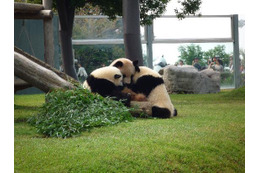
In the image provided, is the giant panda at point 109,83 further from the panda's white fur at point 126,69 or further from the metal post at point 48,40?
the metal post at point 48,40

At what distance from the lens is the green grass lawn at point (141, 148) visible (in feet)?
6.05

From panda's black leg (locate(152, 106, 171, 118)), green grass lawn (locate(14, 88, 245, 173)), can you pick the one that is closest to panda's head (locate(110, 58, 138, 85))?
panda's black leg (locate(152, 106, 171, 118))

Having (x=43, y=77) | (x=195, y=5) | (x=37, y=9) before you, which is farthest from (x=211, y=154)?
(x=195, y=5)

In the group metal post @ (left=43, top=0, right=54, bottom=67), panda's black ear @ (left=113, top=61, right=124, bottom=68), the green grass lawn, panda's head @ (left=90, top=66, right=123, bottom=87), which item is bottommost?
the green grass lawn

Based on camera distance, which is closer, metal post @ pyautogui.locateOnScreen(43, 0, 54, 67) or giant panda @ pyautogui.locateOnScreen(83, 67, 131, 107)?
giant panda @ pyautogui.locateOnScreen(83, 67, 131, 107)

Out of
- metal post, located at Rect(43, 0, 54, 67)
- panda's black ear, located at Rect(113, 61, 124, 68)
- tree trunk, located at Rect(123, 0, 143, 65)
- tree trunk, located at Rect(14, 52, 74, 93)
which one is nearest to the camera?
tree trunk, located at Rect(14, 52, 74, 93)

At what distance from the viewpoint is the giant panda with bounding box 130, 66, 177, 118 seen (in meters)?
3.21

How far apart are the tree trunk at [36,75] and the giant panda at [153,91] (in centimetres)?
59

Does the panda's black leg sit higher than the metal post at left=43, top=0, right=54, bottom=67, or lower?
lower

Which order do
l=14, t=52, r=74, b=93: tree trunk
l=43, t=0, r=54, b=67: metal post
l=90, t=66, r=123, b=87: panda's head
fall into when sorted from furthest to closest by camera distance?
l=43, t=0, r=54, b=67: metal post
l=90, t=66, r=123, b=87: panda's head
l=14, t=52, r=74, b=93: tree trunk

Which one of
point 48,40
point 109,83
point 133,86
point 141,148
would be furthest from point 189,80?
point 141,148

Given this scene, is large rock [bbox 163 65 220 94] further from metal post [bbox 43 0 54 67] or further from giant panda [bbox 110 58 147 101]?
giant panda [bbox 110 58 147 101]

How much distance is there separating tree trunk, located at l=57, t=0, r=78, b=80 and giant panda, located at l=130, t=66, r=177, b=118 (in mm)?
1175
